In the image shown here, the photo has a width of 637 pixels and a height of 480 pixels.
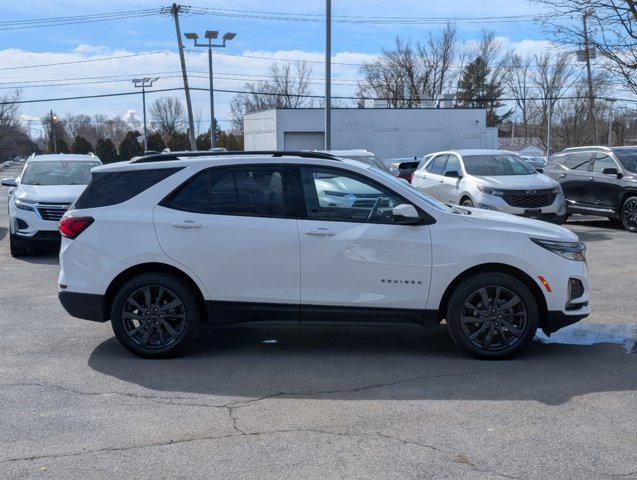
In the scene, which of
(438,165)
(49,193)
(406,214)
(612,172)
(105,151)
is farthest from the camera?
(105,151)

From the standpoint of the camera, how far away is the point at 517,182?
1481 cm

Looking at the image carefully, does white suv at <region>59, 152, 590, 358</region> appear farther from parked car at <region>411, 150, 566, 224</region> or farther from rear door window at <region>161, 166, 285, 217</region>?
parked car at <region>411, 150, 566, 224</region>

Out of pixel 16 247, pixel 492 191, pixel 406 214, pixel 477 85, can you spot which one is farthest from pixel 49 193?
pixel 477 85

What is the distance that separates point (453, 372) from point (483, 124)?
158ft

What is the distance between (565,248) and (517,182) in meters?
8.64

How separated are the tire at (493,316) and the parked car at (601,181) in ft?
34.6

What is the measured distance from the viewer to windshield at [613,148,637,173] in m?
16.0

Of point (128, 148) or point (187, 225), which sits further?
point (128, 148)

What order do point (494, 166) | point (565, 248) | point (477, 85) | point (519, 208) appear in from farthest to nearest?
point (477, 85)
point (494, 166)
point (519, 208)
point (565, 248)

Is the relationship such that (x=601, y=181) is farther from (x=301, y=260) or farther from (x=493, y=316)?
(x=301, y=260)

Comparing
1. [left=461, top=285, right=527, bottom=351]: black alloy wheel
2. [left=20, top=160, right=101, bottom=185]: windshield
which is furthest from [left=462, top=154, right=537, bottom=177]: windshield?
[left=461, top=285, right=527, bottom=351]: black alloy wheel

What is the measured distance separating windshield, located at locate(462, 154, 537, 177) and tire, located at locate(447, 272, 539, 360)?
9293 millimetres

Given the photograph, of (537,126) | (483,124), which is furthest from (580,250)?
(537,126)

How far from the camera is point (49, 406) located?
5422 mm
